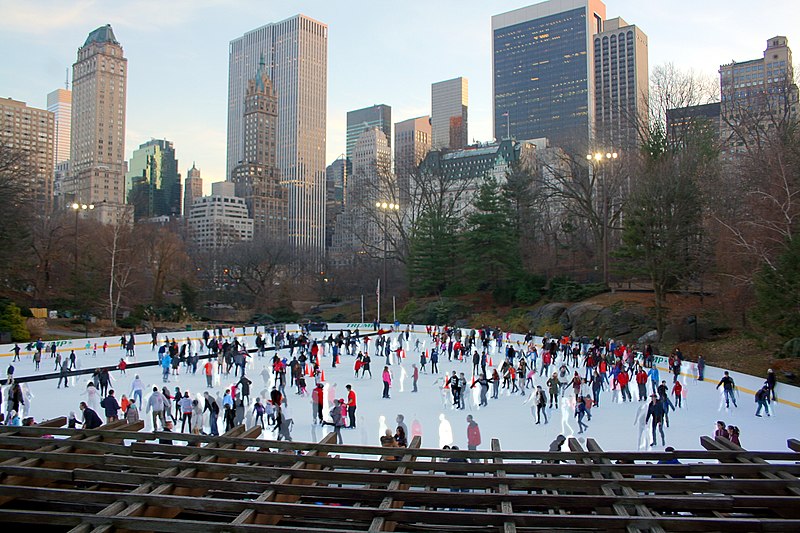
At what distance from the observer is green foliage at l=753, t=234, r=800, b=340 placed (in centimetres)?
1998

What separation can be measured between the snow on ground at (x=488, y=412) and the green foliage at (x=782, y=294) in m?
2.56

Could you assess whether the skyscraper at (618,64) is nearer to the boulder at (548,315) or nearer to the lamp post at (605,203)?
the lamp post at (605,203)

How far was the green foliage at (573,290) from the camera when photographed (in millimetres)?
42125

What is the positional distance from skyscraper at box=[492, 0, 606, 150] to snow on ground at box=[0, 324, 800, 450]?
549ft

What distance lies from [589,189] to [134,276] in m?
38.8

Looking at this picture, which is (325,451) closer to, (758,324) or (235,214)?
(758,324)

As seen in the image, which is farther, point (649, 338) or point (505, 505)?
point (649, 338)

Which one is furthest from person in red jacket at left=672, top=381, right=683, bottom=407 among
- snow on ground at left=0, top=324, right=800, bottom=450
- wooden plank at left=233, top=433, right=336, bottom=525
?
wooden plank at left=233, top=433, right=336, bottom=525

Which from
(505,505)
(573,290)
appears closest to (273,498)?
(505,505)

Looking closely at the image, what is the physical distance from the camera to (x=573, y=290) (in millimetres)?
42875

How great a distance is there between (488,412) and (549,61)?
189373mm

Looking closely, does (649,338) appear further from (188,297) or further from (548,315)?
(188,297)

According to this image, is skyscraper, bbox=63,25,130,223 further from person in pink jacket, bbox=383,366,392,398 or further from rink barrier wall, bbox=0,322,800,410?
person in pink jacket, bbox=383,366,392,398

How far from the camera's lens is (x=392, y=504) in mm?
4590
